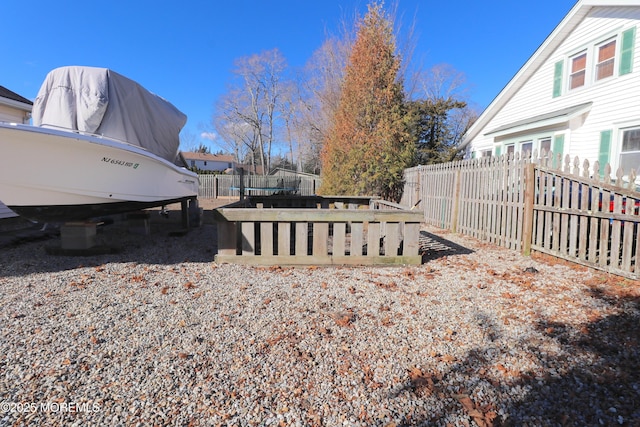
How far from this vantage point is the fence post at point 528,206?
5.68 meters

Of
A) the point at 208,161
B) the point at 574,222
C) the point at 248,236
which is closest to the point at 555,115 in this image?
the point at 574,222

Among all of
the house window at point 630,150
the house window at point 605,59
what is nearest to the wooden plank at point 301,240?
the house window at point 630,150

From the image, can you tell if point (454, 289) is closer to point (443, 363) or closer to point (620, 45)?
point (443, 363)

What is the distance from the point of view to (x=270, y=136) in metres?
41.2

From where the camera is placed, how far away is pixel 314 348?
2484mm

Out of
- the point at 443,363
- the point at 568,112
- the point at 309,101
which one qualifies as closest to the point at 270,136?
the point at 309,101

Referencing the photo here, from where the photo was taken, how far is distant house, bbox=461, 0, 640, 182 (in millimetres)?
8727

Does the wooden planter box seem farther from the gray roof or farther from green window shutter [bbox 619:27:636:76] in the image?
green window shutter [bbox 619:27:636:76]

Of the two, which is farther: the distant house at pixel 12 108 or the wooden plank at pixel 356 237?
the distant house at pixel 12 108

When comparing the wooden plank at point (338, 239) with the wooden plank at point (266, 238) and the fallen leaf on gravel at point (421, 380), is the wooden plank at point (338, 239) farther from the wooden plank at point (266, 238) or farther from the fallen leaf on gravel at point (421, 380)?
the fallen leaf on gravel at point (421, 380)

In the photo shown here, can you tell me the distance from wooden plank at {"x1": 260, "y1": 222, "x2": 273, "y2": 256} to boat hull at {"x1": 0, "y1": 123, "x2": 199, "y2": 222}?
2394 millimetres

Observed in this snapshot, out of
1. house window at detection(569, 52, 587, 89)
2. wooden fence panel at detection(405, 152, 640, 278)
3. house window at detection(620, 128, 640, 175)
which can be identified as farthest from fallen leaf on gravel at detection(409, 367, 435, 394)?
house window at detection(569, 52, 587, 89)

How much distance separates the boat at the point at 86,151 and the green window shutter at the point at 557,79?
12031 mm

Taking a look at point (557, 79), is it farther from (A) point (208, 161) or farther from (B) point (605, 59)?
(A) point (208, 161)
